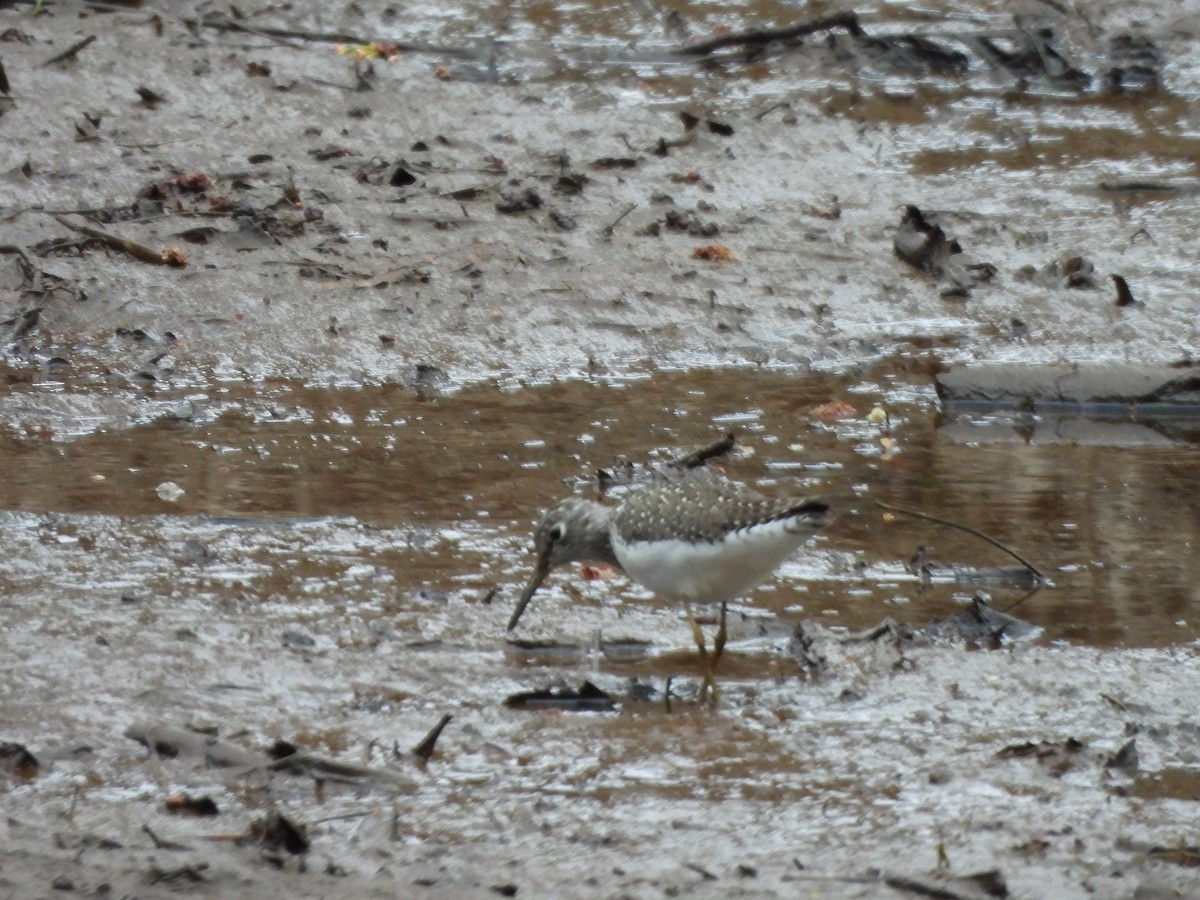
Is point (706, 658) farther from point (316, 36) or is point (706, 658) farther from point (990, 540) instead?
point (316, 36)

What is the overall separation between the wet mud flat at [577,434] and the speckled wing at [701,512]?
418 mm

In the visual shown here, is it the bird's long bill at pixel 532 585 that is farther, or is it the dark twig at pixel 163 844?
the bird's long bill at pixel 532 585

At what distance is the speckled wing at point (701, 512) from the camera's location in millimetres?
5207

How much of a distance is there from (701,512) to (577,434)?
2.15 metres

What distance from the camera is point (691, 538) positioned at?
5.47 metres

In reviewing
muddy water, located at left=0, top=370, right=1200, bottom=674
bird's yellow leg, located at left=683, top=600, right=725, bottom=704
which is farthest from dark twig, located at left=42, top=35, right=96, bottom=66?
bird's yellow leg, located at left=683, top=600, right=725, bottom=704

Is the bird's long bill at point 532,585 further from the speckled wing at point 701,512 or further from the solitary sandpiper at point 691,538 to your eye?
the speckled wing at point 701,512

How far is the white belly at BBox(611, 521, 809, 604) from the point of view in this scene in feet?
17.5

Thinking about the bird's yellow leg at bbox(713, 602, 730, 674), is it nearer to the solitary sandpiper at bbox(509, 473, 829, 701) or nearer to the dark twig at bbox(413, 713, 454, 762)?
the solitary sandpiper at bbox(509, 473, 829, 701)

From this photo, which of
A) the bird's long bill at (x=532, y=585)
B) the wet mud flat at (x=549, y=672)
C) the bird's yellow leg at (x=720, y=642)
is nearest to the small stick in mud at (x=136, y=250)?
the wet mud flat at (x=549, y=672)

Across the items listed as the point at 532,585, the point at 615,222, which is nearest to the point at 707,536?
the point at 532,585

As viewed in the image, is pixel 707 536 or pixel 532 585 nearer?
pixel 707 536

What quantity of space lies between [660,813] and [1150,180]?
7090 millimetres

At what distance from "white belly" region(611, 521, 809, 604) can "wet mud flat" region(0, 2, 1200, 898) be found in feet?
0.82
